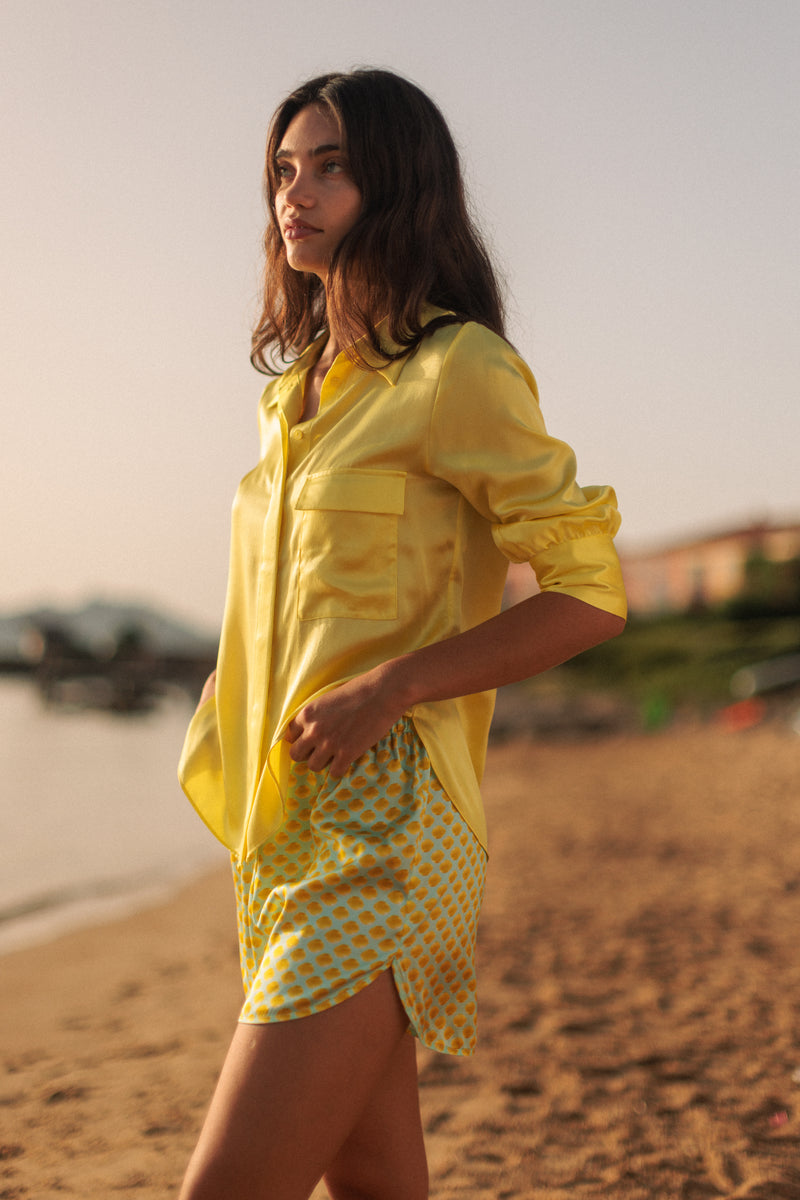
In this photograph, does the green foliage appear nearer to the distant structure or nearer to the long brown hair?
the distant structure

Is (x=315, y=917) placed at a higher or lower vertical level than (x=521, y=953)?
higher

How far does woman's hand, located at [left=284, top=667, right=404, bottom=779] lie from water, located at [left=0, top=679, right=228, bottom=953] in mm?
6343

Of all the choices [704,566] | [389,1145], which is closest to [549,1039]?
[389,1145]

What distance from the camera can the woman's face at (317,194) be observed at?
56.0 inches

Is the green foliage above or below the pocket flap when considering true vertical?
below

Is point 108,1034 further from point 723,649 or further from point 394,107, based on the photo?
point 723,649

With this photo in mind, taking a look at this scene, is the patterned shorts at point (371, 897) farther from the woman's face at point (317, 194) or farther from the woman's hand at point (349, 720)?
the woman's face at point (317, 194)

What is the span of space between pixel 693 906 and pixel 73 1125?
3.69 meters

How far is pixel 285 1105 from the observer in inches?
43.7

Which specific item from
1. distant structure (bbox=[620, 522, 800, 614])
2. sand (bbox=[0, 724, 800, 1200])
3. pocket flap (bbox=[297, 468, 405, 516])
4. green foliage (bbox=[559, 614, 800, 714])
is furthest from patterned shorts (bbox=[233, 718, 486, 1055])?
distant structure (bbox=[620, 522, 800, 614])

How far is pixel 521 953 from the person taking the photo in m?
5.21

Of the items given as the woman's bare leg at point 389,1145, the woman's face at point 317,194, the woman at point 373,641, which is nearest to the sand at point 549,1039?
the woman's bare leg at point 389,1145

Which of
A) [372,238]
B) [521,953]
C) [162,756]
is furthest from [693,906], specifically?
[162,756]

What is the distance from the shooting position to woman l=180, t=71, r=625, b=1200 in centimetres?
117
